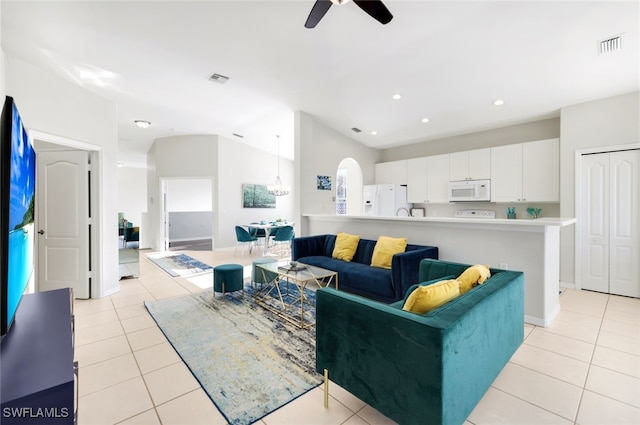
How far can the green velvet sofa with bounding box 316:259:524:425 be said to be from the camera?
1.31 metres

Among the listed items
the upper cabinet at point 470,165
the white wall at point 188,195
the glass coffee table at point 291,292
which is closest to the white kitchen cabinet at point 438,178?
the upper cabinet at point 470,165

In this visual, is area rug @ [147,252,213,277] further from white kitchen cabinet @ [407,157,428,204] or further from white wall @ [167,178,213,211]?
white kitchen cabinet @ [407,157,428,204]

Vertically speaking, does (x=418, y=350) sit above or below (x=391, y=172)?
below

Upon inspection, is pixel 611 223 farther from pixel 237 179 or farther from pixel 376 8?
pixel 237 179

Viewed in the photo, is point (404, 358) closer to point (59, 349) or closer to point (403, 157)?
point (59, 349)

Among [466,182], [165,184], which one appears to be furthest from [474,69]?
[165,184]

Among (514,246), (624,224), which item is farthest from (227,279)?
(624,224)

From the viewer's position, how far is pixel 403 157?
267 inches

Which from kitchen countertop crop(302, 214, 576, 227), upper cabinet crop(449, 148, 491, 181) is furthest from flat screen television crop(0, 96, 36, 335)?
upper cabinet crop(449, 148, 491, 181)

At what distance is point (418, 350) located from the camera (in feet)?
4.39

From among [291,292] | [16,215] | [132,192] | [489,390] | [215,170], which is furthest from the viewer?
[132,192]

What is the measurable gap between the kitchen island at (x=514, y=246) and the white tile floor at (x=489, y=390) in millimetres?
286

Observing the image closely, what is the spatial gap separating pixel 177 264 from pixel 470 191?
6311mm

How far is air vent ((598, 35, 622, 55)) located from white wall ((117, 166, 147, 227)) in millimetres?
13099
